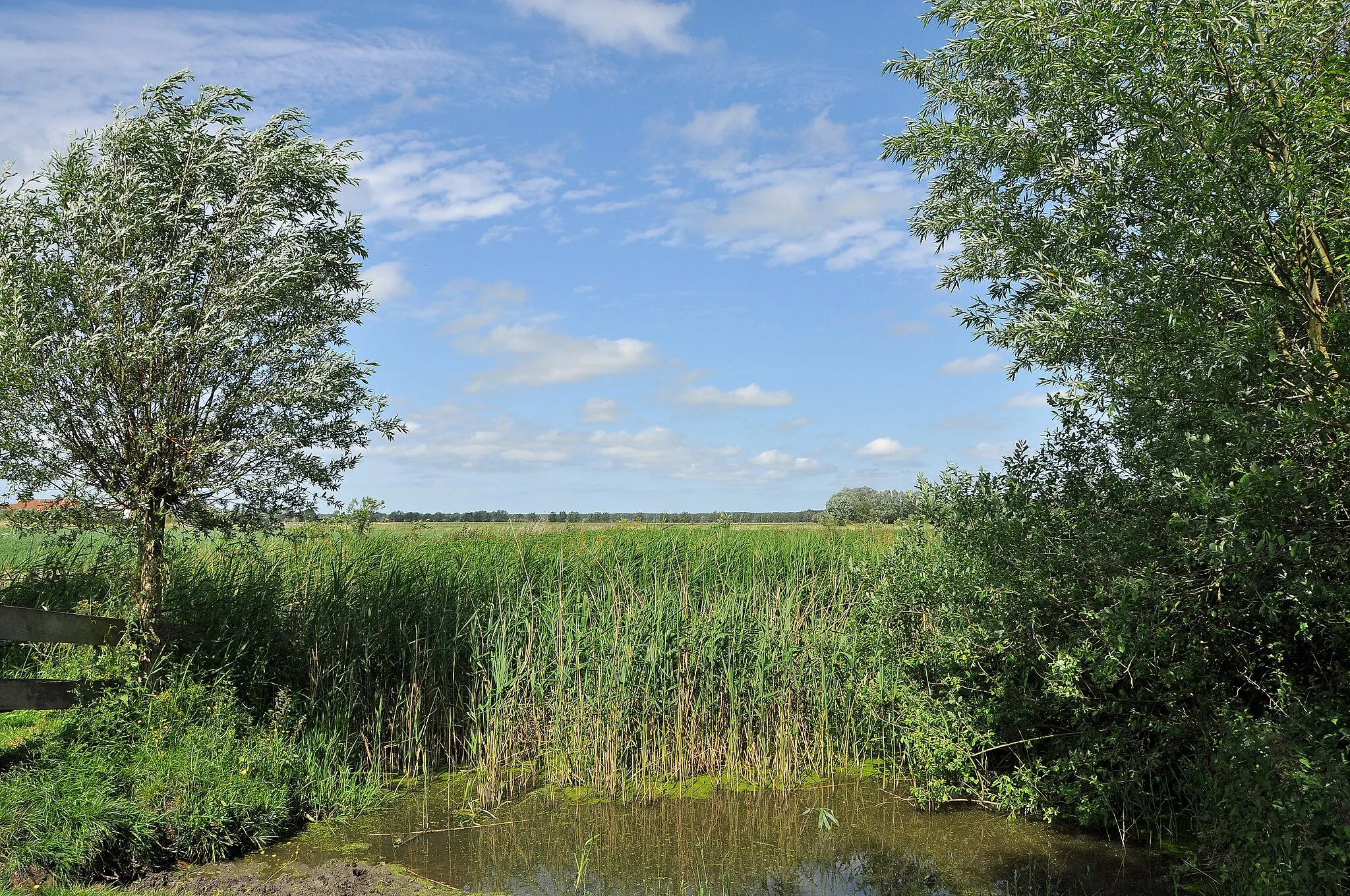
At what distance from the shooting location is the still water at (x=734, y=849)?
627 centimetres

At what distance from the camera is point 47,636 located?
7.19m

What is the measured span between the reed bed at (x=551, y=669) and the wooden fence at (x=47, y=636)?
981 millimetres

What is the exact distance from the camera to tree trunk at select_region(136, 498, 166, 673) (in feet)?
25.5

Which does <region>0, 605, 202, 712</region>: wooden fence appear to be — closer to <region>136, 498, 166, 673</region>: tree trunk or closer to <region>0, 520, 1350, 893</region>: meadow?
<region>136, 498, 166, 673</region>: tree trunk

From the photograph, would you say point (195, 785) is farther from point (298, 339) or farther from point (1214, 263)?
point (1214, 263)

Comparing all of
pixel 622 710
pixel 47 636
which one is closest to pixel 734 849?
pixel 622 710

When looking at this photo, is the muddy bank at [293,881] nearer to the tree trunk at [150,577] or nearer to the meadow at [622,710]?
the meadow at [622,710]

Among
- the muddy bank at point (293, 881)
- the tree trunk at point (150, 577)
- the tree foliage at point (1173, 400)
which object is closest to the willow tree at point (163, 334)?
the tree trunk at point (150, 577)

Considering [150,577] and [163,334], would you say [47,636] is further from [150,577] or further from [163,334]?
[163,334]

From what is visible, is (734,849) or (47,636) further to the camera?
(47,636)

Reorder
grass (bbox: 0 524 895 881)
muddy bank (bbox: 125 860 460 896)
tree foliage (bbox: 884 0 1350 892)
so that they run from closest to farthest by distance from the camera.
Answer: tree foliage (bbox: 884 0 1350 892) < muddy bank (bbox: 125 860 460 896) < grass (bbox: 0 524 895 881)

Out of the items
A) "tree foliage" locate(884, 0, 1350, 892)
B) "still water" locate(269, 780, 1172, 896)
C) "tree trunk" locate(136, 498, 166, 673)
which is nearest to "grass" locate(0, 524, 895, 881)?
"tree trunk" locate(136, 498, 166, 673)

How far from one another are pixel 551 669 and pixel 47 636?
430 cm

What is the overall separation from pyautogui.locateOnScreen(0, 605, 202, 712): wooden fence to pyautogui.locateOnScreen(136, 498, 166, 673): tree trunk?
0.11 meters
